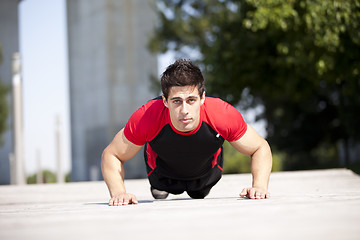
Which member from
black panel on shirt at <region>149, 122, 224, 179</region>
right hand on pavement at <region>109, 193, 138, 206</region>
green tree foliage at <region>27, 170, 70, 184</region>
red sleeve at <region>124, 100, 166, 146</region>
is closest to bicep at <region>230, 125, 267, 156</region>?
black panel on shirt at <region>149, 122, 224, 179</region>

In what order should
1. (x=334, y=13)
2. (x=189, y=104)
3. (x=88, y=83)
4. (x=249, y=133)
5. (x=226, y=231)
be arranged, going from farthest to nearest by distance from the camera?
(x=88, y=83) → (x=334, y=13) → (x=249, y=133) → (x=189, y=104) → (x=226, y=231)

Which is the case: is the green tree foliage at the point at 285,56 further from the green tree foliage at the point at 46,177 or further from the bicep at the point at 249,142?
the green tree foliage at the point at 46,177

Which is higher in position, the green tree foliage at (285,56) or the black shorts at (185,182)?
the green tree foliage at (285,56)

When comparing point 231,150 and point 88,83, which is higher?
point 88,83

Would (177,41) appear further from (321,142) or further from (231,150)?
(321,142)

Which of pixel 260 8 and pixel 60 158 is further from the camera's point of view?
pixel 60 158

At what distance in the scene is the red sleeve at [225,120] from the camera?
3.38 metres

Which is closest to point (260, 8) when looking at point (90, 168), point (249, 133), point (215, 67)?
point (215, 67)

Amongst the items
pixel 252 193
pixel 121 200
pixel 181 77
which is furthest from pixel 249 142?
pixel 121 200

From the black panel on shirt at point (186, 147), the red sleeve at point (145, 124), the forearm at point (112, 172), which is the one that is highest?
the red sleeve at point (145, 124)

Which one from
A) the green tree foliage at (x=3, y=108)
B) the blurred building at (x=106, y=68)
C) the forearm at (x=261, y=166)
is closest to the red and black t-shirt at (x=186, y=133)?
the forearm at (x=261, y=166)

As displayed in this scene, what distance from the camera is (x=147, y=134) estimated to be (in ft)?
11.1

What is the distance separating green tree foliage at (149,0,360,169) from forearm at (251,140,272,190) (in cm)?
541

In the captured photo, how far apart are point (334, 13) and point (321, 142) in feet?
47.8
